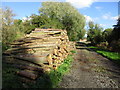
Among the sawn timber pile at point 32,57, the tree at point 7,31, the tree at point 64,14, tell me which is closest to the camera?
the sawn timber pile at point 32,57

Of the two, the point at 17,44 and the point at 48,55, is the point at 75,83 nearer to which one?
the point at 48,55

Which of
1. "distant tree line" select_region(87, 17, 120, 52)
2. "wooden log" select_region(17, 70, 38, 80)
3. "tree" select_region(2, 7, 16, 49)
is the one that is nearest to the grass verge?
"wooden log" select_region(17, 70, 38, 80)

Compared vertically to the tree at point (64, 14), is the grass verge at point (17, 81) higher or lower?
lower

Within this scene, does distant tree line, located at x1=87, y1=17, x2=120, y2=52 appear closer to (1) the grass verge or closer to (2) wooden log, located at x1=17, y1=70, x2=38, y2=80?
(1) the grass verge

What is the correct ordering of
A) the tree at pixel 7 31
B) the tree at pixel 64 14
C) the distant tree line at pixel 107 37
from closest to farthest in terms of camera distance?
the tree at pixel 7 31, the distant tree line at pixel 107 37, the tree at pixel 64 14

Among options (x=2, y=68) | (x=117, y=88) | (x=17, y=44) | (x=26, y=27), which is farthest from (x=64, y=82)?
(x=26, y=27)

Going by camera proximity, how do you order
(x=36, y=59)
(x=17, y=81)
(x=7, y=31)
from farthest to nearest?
(x=7, y=31), (x=36, y=59), (x=17, y=81)

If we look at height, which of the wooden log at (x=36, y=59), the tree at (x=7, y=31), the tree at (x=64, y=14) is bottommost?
the wooden log at (x=36, y=59)

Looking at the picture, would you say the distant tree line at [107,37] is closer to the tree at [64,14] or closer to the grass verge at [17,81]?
the tree at [64,14]

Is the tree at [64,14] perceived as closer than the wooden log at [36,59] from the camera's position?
No

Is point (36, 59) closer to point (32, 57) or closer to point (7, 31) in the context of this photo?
point (32, 57)

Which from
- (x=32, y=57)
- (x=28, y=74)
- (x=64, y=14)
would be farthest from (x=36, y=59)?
(x=64, y=14)

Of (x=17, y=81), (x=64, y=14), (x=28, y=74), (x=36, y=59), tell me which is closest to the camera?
(x=17, y=81)

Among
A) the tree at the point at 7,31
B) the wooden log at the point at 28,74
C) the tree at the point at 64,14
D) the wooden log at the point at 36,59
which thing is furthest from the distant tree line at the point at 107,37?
the wooden log at the point at 28,74
